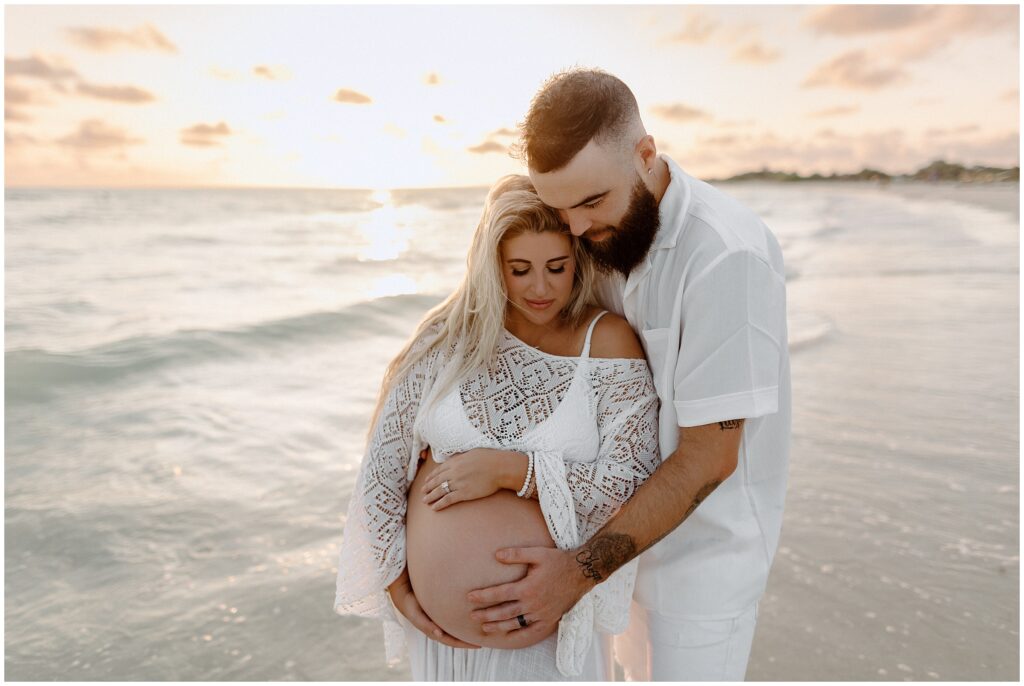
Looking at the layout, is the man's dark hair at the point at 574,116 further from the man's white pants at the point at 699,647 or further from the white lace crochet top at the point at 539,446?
the man's white pants at the point at 699,647

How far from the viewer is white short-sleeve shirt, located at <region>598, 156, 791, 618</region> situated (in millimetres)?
2119

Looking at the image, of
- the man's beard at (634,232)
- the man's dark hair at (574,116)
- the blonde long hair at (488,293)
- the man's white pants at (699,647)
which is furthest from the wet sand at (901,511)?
the man's dark hair at (574,116)

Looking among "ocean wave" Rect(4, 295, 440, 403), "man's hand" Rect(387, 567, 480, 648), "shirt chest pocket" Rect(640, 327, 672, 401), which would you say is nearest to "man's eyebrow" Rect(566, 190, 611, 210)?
"shirt chest pocket" Rect(640, 327, 672, 401)

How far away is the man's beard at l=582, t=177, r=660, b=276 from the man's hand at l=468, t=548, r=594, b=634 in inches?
34.1

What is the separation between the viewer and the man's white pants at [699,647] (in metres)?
2.48

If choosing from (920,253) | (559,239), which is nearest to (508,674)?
(559,239)

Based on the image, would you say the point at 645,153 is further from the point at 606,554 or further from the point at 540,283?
the point at 606,554

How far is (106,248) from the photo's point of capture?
1933 cm

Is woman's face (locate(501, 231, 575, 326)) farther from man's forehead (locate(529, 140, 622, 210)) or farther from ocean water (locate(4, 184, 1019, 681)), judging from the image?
ocean water (locate(4, 184, 1019, 681))

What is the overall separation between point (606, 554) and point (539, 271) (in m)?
0.87

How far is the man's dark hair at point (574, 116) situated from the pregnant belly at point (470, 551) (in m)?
1.01

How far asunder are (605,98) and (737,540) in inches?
54.2

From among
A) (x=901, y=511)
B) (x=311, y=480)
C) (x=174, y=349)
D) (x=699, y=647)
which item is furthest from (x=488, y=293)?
(x=174, y=349)

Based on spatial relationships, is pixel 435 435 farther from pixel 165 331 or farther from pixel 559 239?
pixel 165 331
